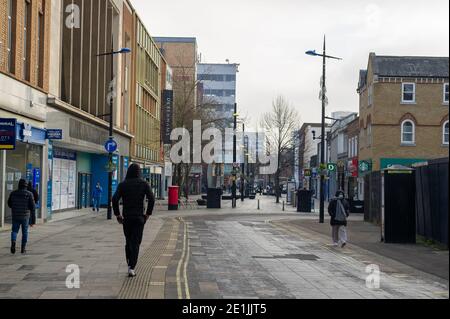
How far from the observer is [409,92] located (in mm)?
48281

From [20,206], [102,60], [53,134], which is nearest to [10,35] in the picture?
[53,134]

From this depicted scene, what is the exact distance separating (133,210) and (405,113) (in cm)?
4023

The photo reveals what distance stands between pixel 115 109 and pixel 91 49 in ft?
27.6

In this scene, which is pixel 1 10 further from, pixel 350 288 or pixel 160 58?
pixel 160 58

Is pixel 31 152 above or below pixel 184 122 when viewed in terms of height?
below

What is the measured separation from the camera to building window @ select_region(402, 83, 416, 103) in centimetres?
4809

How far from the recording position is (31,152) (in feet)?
85.4

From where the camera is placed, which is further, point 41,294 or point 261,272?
point 261,272

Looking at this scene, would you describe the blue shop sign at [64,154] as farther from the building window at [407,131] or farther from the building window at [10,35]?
the building window at [407,131]

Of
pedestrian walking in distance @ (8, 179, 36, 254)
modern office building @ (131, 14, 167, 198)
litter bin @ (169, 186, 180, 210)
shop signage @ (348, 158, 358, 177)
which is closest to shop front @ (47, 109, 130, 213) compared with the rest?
litter bin @ (169, 186, 180, 210)

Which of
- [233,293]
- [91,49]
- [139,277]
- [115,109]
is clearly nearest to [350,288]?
[233,293]

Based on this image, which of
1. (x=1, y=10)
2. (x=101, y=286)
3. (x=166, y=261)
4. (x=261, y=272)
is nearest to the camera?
Answer: (x=101, y=286)

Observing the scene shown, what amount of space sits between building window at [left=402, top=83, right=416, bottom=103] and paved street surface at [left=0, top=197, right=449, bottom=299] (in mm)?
27742

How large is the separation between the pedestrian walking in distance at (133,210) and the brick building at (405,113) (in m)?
38.7
